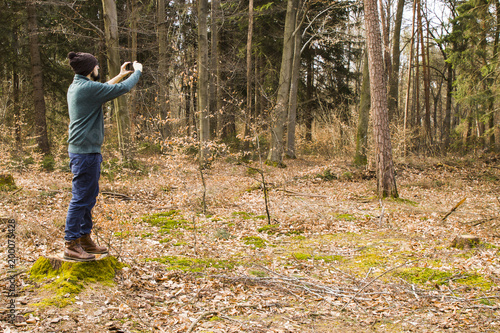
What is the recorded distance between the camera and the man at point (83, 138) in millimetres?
3816

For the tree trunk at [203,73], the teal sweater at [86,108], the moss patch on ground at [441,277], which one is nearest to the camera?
the teal sweater at [86,108]

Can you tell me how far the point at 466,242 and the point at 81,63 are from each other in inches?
242

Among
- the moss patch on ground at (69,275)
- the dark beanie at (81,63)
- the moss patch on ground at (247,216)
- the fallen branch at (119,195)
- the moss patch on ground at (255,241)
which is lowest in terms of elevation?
the moss patch on ground at (255,241)

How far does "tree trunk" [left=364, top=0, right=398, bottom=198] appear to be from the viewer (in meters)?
9.17

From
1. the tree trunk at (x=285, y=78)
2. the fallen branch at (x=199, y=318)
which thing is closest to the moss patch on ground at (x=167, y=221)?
the fallen branch at (x=199, y=318)

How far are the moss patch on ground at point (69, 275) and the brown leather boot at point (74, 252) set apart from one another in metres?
0.07

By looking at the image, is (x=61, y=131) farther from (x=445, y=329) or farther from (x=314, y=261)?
(x=445, y=329)

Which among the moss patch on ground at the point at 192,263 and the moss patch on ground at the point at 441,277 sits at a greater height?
the moss patch on ground at the point at 192,263

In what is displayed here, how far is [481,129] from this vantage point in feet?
79.7

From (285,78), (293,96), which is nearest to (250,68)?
(293,96)

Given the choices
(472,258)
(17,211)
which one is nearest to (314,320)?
(472,258)

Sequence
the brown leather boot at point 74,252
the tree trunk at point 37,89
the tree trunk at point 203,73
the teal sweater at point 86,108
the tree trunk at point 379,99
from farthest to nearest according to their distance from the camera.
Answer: the tree trunk at point 37,89
the tree trunk at point 203,73
the tree trunk at point 379,99
the brown leather boot at point 74,252
the teal sweater at point 86,108

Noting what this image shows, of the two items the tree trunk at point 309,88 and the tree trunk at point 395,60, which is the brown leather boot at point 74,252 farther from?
the tree trunk at point 309,88

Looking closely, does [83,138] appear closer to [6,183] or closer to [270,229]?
[270,229]
